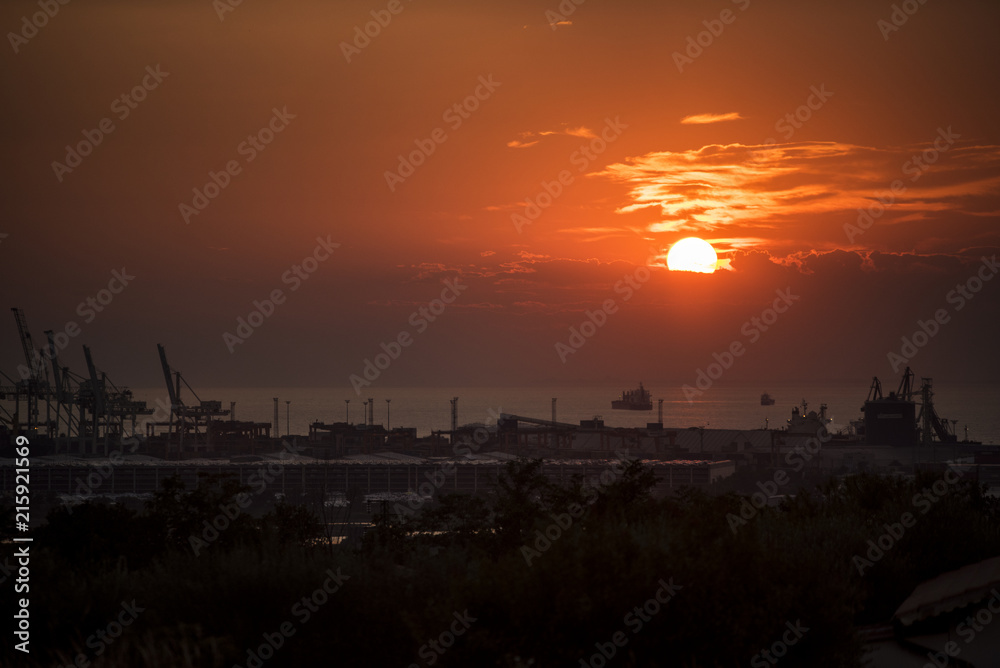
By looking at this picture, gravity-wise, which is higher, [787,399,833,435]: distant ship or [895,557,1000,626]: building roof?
[787,399,833,435]: distant ship

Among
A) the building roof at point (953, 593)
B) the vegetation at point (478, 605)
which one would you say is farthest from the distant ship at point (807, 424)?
the vegetation at point (478, 605)

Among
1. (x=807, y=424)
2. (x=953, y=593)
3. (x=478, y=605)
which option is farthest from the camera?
(x=807, y=424)

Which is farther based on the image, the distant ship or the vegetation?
the distant ship

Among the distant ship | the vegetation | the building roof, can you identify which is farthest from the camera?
the distant ship

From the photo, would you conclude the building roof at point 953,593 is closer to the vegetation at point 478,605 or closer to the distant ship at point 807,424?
the vegetation at point 478,605

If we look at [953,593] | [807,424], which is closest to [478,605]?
[953,593]

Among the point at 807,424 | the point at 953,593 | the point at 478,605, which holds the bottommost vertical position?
the point at 953,593

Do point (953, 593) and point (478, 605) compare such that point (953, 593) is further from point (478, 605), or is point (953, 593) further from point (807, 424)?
point (807, 424)

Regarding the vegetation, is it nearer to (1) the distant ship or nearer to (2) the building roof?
(2) the building roof

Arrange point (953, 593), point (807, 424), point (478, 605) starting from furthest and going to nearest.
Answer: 1. point (807, 424)
2. point (953, 593)
3. point (478, 605)

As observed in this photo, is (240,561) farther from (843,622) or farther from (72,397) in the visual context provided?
(72,397)

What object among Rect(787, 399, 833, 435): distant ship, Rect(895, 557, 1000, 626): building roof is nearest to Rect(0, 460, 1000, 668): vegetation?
Rect(895, 557, 1000, 626): building roof

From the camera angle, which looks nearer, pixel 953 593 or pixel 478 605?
pixel 478 605

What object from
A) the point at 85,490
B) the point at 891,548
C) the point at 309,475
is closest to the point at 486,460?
the point at 309,475
